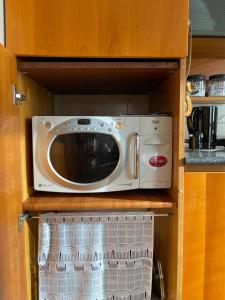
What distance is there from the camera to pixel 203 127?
1.27m

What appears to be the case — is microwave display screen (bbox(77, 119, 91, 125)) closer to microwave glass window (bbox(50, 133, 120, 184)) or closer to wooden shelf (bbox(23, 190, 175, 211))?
microwave glass window (bbox(50, 133, 120, 184))

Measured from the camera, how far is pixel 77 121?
0.94 meters

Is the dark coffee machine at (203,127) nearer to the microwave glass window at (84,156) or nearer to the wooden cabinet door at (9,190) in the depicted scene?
the microwave glass window at (84,156)

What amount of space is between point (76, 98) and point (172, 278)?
1.02 metres

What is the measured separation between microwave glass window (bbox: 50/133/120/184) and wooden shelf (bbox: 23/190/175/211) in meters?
0.07

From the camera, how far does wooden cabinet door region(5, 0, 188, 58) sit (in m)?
0.83

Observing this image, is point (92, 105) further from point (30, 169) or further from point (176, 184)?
point (176, 184)

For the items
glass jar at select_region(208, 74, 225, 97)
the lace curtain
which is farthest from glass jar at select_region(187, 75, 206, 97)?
the lace curtain

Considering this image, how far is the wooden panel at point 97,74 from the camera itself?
0.88m

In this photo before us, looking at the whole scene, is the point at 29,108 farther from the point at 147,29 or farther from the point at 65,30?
the point at 147,29

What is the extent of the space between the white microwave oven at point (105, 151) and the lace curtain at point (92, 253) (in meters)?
0.13

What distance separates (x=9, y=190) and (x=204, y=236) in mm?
698

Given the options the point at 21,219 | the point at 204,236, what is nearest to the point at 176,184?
the point at 204,236

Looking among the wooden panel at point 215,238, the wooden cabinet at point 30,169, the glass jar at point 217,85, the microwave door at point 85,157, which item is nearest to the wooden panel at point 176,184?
the wooden cabinet at point 30,169
